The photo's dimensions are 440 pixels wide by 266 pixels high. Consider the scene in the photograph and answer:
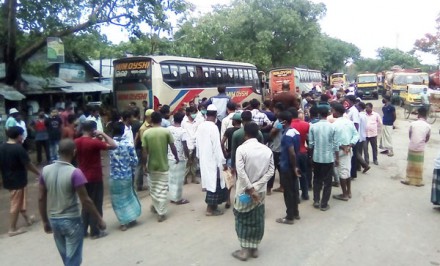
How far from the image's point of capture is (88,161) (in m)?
5.24

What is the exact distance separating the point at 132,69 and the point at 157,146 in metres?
9.31

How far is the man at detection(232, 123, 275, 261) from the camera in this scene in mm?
4541

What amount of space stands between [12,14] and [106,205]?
7857 millimetres

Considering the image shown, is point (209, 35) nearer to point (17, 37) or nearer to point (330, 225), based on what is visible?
point (17, 37)

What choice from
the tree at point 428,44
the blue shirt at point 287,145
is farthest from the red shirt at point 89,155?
the tree at point 428,44

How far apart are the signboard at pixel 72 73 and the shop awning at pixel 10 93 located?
171 inches

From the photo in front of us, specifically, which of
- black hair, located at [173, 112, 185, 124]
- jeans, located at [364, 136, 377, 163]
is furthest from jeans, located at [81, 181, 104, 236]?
jeans, located at [364, 136, 377, 163]

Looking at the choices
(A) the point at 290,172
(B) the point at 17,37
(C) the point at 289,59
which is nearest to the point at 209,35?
(C) the point at 289,59

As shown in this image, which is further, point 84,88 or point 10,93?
point 84,88

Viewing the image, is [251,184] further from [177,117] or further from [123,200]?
[177,117]

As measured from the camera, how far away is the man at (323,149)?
20.8 ft

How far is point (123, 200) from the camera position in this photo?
5.79 m

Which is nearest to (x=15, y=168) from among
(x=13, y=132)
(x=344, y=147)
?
(x=13, y=132)

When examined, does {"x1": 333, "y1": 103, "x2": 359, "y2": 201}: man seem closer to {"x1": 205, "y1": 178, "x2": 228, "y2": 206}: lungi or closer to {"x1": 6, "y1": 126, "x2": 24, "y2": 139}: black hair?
{"x1": 205, "y1": 178, "x2": 228, "y2": 206}: lungi
